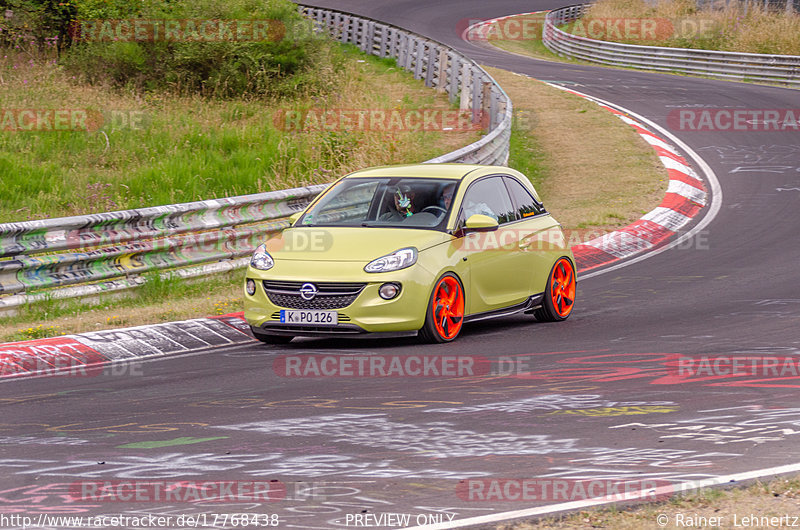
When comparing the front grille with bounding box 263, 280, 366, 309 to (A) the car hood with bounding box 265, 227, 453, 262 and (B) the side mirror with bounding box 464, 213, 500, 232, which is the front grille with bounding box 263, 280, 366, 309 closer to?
(A) the car hood with bounding box 265, 227, 453, 262

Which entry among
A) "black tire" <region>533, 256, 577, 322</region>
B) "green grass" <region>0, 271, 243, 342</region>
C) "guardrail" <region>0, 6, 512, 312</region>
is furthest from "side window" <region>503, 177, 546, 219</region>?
"guardrail" <region>0, 6, 512, 312</region>

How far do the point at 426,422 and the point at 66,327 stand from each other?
15.5ft

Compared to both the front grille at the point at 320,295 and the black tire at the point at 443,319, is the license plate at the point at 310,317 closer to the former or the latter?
the front grille at the point at 320,295

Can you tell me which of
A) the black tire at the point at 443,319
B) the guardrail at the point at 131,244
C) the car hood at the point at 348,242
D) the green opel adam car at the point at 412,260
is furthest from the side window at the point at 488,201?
the guardrail at the point at 131,244

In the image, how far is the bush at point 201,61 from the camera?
24.3m

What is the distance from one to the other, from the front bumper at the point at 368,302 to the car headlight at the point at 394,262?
47 mm

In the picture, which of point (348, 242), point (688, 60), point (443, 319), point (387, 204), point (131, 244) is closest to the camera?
point (443, 319)

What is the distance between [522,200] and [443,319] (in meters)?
2.19

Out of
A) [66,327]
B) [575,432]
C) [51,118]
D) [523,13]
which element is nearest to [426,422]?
[575,432]

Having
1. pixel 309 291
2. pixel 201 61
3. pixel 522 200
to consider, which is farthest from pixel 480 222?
pixel 201 61

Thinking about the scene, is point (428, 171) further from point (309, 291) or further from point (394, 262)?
point (309, 291)

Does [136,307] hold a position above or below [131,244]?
below

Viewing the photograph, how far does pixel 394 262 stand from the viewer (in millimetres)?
9445

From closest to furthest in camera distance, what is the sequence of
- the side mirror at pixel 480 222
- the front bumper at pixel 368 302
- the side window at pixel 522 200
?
1. the front bumper at pixel 368 302
2. the side mirror at pixel 480 222
3. the side window at pixel 522 200
